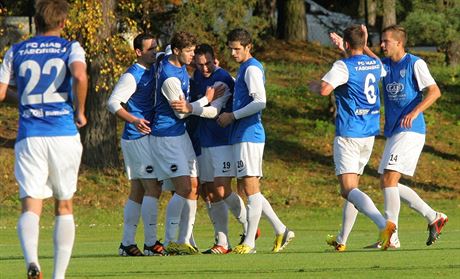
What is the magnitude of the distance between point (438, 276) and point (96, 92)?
18980 millimetres

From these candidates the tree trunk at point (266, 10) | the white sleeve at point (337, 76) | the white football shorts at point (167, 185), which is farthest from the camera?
the tree trunk at point (266, 10)

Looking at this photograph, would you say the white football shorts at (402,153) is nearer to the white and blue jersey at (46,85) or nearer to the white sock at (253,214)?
the white sock at (253,214)

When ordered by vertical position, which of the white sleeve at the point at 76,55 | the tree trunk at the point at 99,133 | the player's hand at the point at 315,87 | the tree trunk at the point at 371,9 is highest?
the white sleeve at the point at 76,55

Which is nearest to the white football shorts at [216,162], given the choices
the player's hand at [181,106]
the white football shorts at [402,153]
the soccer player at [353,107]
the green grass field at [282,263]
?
the player's hand at [181,106]

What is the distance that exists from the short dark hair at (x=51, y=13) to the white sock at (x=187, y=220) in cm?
454

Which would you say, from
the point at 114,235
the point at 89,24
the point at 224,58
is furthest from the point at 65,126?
the point at 224,58

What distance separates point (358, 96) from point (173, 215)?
2.37 m

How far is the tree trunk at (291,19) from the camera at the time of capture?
38.8 metres

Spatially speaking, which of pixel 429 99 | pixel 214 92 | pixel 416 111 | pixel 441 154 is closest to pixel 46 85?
pixel 214 92

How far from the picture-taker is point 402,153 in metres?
14.0

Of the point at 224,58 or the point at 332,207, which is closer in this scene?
the point at 332,207

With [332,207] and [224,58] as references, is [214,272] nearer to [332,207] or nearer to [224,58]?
[332,207]

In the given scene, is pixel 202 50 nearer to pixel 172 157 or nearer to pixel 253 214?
pixel 172 157

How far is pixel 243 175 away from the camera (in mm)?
13945
